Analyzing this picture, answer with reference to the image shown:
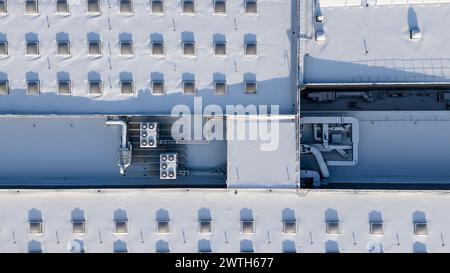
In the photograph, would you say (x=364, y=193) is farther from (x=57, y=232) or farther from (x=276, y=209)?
(x=57, y=232)

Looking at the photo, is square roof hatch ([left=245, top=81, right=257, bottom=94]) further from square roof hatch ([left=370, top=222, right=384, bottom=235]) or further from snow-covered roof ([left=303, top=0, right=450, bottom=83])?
square roof hatch ([left=370, top=222, right=384, bottom=235])

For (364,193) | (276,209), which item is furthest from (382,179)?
(276,209)

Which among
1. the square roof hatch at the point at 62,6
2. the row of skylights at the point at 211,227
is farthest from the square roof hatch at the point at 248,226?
Result: the square roof hatch at the point at 62,6

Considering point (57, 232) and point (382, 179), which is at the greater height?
point (382, 179)

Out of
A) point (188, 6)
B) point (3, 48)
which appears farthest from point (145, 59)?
point (3, 48)

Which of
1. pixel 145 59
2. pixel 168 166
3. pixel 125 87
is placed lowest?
pixel 168 166

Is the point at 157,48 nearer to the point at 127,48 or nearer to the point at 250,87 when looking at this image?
the point at 127,48
